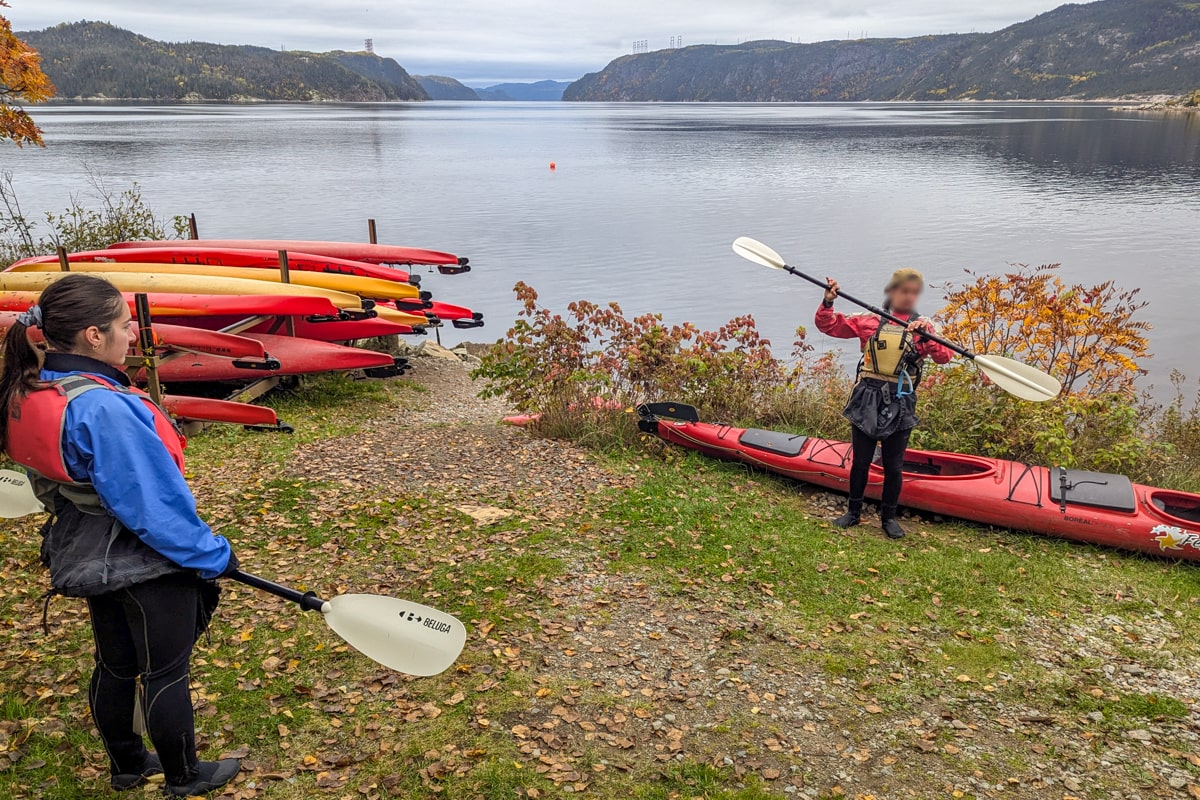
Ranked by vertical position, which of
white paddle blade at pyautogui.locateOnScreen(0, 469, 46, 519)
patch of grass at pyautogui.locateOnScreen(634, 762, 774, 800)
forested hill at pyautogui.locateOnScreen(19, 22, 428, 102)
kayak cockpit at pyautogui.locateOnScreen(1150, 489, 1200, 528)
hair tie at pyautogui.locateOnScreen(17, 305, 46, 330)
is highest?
forested hill at pyautogui.locateOnScreen(19, 22, 428, 102)

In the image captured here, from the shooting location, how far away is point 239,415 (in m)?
6.69

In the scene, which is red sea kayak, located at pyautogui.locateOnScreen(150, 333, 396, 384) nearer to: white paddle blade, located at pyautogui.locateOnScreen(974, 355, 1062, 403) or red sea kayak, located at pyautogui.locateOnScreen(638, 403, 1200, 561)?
red sea kayak, located at pyautogui.locateOnScreen(638, 403, 1200, 561)

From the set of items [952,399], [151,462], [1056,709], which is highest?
[151,462]

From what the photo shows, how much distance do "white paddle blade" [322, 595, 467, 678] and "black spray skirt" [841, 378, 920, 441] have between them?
3.58m

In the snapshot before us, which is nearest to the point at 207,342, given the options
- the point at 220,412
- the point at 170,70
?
the point at 220,412

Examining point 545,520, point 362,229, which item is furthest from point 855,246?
point 545,520

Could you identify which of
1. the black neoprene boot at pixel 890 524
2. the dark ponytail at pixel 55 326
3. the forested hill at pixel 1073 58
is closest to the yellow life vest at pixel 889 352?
the black neoprene boot at pixel 890 524

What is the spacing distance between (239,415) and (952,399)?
6.41 meters

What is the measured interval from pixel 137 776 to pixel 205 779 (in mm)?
229

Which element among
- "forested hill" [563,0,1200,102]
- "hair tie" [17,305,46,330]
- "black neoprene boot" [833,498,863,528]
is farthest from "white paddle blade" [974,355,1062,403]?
"forested hill" [563,0,1200,102]

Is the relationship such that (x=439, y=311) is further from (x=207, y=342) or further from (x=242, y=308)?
(x=207, y=342)

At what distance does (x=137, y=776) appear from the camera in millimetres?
2961

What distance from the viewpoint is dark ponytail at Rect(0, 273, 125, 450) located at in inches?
92.2

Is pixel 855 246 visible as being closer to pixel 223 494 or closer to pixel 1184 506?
pixel 1184 506
